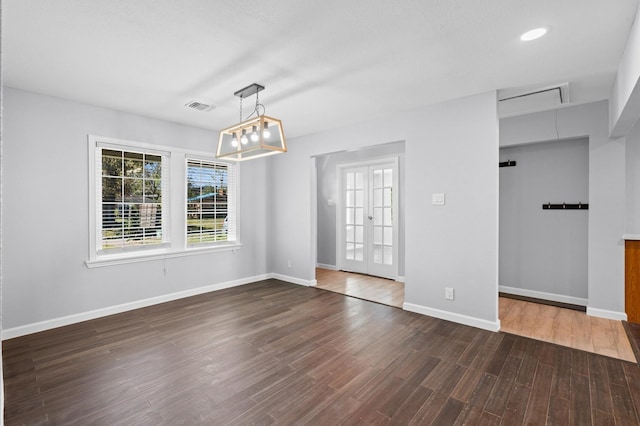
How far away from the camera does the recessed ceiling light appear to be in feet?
8.36

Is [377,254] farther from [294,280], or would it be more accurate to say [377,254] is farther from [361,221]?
[294,280]

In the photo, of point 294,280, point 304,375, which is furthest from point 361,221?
point 304,375

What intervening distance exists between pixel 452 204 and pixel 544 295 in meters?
2.15

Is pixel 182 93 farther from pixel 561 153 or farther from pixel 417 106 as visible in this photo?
pixel 561 153

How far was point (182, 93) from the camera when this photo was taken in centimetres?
376

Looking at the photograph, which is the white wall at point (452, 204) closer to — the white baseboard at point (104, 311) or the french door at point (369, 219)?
the french door at point (369, 219)

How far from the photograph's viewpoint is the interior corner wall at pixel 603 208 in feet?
12.7

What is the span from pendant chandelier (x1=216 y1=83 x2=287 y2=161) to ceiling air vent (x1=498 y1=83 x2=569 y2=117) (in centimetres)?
251

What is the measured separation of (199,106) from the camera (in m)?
4.17

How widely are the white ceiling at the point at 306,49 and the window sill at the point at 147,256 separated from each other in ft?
6.26

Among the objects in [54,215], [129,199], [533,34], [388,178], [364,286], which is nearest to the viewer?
[533,34]

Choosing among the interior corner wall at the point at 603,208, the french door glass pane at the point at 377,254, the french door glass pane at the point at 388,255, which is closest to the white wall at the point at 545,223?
the interior corner wall at the point at 603,208

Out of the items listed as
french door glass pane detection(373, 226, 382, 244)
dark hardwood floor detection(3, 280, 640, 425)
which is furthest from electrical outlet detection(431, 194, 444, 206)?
french door glass pane detection(373, 226, 382, 244)

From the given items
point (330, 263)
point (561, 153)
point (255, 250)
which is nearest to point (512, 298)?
point (561, 153)
